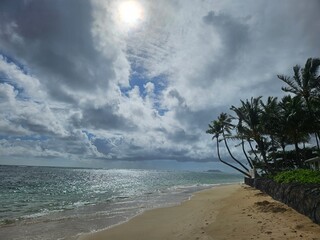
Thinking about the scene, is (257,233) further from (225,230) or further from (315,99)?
(315,99)

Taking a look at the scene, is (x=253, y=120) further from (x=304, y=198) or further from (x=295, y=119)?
(x=304, y=198)

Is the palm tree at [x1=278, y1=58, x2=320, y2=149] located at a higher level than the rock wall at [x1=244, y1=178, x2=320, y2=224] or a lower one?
higher

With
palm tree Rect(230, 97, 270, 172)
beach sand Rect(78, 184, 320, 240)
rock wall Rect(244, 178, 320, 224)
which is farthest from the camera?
palm tree Rect(230, 97, 270, 172)

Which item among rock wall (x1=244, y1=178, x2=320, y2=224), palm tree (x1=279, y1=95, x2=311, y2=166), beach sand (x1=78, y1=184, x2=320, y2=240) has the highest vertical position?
palm tree (x1=279, y1=95, x2=311, y2=166)

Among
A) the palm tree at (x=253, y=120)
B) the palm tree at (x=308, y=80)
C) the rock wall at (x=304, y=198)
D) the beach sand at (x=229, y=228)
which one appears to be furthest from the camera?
the palm tree at (x=253, y=120)

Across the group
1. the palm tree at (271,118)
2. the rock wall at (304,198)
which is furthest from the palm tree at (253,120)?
the rock wall at (304,198)

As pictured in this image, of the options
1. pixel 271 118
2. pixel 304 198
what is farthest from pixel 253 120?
pixel 304 198

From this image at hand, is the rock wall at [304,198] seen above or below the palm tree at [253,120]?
below

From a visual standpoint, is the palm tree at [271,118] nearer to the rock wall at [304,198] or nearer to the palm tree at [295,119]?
the palm tree at [295,119]

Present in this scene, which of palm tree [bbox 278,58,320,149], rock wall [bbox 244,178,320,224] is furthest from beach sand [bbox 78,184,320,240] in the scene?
palm tree [bbox 278,58,320,149]

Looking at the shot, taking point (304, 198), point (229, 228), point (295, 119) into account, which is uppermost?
point (295, 119)

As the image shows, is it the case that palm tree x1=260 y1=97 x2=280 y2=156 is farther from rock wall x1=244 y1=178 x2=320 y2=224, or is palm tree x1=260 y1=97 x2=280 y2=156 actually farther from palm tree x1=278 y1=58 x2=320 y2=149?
rock wall x1=244 y1=178 x2=320 y2=224

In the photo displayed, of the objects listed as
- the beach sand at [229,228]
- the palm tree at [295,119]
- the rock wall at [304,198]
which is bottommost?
the beach sand at [229,228]

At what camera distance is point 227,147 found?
49.9m
